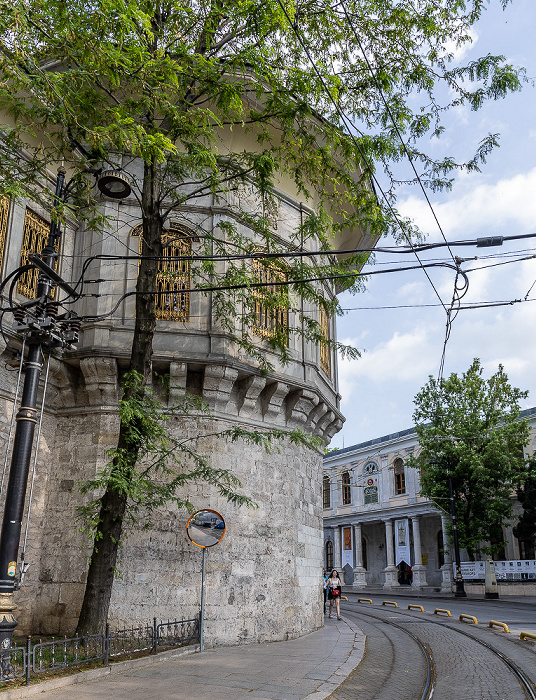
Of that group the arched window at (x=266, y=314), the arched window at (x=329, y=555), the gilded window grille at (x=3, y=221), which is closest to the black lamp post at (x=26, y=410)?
the gilded window grille at (x=3, y=221)

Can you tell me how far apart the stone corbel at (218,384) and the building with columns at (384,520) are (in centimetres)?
2804

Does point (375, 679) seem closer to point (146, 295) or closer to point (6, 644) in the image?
point (6, 644)

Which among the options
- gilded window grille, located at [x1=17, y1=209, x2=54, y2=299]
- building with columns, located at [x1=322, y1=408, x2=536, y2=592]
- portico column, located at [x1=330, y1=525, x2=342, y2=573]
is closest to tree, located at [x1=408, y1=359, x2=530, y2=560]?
building with columns, located at [x1=322, y1=408, x2=536, y2=592]

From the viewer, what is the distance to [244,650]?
36.6 ft

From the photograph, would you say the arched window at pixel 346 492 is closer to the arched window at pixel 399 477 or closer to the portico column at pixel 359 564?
the portico column at pixel 359 564

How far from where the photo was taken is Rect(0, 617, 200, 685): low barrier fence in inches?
285

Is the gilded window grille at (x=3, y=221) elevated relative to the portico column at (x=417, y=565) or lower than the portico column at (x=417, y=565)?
elevated

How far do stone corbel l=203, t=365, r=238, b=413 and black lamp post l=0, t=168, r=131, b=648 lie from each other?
4.20 meters

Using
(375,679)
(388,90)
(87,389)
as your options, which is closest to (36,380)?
(87,389)

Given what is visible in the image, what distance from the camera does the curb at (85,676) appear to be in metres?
6.82

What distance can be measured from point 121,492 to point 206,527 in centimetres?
236

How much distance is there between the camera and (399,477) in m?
44.1

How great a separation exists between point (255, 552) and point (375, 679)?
4350 millimetres

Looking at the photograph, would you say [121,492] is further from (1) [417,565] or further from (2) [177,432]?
(1) [417,565]
